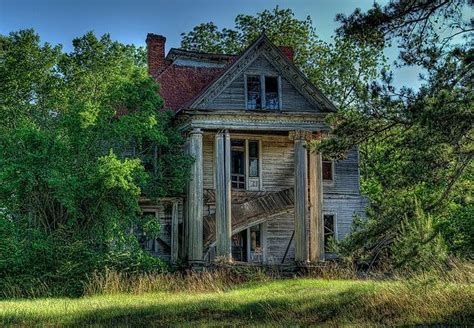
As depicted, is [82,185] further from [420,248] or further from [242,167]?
[420,248]

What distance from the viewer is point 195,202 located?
2562 centimetres

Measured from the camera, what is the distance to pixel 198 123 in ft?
85.8

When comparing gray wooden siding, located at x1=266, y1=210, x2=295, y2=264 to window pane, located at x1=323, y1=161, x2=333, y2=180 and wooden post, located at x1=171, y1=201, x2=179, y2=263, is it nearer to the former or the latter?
window pane, located at x1=323, y1=161, x2=333, y2=180

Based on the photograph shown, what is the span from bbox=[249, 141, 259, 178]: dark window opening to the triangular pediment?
3.22 metres

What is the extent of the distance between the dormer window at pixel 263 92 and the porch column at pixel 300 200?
1.70 m

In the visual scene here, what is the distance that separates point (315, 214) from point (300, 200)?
3.41ft

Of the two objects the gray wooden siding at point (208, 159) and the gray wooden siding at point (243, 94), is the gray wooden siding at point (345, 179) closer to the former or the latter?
the gray wooden siding at point (243, 94)

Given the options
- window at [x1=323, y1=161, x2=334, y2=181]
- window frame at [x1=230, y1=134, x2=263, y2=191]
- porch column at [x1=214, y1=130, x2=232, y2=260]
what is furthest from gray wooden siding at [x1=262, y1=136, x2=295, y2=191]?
porch column at [x1=214, y1=130, x2=232, y2=260]

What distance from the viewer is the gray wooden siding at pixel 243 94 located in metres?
27.0

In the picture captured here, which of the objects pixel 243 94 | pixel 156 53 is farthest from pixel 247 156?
pixel 156 53

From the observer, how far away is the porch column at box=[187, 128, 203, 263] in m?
25.4

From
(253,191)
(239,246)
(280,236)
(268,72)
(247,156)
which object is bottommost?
(239,246)

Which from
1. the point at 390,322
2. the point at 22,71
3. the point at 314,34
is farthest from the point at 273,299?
the point at 314,34

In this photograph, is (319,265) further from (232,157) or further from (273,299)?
(273,299)
